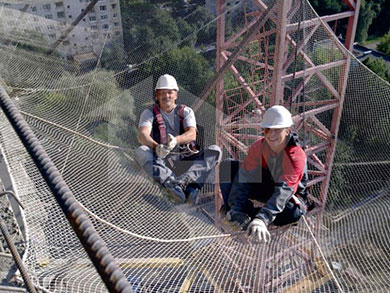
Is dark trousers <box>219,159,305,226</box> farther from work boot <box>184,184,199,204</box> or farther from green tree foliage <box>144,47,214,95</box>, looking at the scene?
green tree foliage <box>144,47,214,95</box>

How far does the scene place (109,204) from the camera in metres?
2.21

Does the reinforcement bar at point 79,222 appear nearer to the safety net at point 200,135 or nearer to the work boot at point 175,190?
the safety net at point 200,135

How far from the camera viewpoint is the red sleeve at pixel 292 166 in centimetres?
186

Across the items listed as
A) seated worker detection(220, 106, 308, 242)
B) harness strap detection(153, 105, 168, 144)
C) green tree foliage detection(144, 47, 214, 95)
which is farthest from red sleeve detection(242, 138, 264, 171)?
green tree foliage detection(144, 47, 214, 95)

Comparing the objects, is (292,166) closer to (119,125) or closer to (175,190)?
(175,190)

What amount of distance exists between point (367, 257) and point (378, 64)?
811 centimetres

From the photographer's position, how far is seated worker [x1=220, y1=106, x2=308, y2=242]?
183 cm

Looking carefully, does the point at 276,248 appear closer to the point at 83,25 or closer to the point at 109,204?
the point at 109,204

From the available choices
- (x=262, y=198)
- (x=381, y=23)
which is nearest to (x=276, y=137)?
(x=262, y=198)

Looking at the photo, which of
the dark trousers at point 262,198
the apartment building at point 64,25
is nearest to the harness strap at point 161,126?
the dark trousers at point 262,198

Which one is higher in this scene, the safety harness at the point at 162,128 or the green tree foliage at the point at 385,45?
the green tree foliage at the point at 385,45

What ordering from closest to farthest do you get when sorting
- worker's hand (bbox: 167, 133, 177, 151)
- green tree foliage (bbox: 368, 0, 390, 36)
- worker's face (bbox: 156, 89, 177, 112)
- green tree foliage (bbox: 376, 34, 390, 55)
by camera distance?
worker's hand (bbox: 167, 133, 177, 151), worker's face (bbox: 156, 89, 177, 112), green tree foliage (bbox: 376, 34, 390, 55), green tree foliage (bbox: 368, 0, 390, 36)

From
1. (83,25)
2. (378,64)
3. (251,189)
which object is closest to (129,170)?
(251,189)

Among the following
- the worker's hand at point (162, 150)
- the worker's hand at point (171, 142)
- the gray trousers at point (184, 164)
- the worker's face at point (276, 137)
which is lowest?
the gray trousers at point (184, 164)
